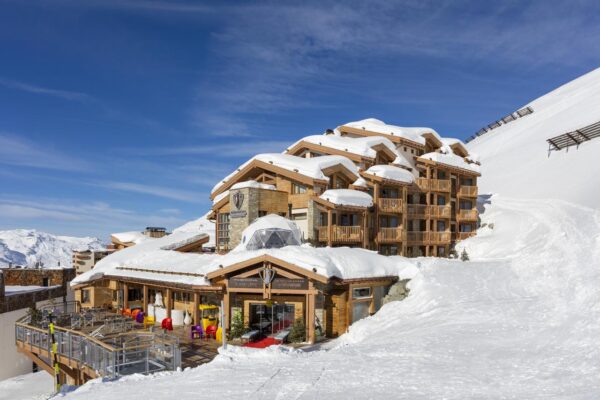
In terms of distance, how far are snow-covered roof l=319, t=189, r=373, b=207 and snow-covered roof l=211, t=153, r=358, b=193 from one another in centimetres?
130

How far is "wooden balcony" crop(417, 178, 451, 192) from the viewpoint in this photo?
115 ft

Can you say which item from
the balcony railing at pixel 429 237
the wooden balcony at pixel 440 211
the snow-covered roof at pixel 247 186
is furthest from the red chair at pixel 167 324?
the wooden balcony at pixel 440 211

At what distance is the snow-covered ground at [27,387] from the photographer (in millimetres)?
24689

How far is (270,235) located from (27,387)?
18145 millimetres

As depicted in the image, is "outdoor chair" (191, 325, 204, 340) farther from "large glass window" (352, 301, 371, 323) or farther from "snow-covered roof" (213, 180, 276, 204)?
"snow-covered roof" (213, 180, 276, 204)

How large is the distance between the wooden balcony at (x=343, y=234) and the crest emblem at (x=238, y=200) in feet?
17.8

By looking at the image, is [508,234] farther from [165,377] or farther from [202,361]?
[165,377]

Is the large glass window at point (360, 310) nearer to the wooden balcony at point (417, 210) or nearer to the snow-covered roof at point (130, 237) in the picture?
the wooden balcony at point (417, 210)

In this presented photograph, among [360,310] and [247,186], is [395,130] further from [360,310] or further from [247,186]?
[360,310]

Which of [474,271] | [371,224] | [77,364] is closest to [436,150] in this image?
[371,224]

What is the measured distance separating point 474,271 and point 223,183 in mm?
18943

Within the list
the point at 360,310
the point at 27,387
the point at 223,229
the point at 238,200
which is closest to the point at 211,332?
the point at 360,310

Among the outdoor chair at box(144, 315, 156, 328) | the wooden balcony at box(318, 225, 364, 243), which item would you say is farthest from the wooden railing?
the outdoor chair at box(144, 315, 156, 328)

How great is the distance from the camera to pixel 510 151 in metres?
58.9
